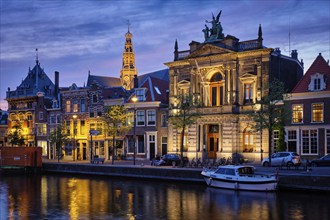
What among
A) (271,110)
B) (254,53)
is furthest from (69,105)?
(271,110)

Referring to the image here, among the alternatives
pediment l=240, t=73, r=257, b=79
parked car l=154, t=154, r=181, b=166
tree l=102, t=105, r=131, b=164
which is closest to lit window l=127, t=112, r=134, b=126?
tree l=102, t=105, r=131, b=164

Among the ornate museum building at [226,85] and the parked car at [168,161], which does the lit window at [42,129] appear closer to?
the ornate museum building at [226,85]

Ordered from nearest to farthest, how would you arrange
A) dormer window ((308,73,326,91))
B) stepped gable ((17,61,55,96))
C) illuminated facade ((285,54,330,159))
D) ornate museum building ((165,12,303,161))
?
illuminated facade ((285,54,330,159))
dormer window ((308,73,326,91))
ornate museum building ((165,12,303,161))
stepped gable ((17,61,55,96))

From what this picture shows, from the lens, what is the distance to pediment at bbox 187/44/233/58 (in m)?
59.2

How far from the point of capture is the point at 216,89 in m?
61.1

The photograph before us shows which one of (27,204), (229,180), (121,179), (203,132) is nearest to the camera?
(27,204)

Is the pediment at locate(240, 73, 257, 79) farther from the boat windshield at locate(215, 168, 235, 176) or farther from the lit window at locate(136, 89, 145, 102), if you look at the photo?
the boat windshield at locate(215, 168, 235, 176)

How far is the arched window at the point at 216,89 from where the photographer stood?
199 feet

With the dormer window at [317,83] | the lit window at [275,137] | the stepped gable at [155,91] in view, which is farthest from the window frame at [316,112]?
the stepped gable at [155,91]

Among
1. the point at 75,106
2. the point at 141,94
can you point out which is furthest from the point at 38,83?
the point at 141,94

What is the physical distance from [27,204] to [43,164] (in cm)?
2859

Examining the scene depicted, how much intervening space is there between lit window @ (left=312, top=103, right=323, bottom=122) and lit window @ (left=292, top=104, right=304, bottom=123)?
1.36m

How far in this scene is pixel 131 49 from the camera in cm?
15425

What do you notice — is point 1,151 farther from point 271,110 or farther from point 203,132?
point 271,110
